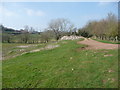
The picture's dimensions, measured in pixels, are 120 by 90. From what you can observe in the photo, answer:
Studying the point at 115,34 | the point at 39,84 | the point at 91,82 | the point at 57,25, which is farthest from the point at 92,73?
the point at 57,25

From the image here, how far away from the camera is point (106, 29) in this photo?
84.6 feet

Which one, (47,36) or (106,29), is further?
(47,36)

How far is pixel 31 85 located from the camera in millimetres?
4523

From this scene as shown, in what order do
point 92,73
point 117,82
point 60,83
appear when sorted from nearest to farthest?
point 117,82, point 60,83, point 92,73

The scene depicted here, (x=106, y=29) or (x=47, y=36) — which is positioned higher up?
(x=106, y=29)

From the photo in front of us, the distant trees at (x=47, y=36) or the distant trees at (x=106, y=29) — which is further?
the distant trees at (x=47, y=36)

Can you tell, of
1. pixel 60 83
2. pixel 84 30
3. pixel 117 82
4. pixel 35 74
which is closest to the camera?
pixel 117 82

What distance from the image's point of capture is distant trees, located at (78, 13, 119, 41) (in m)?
20.6

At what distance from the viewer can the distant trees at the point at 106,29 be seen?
2058 cm

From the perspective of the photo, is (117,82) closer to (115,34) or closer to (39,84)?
(39,84)

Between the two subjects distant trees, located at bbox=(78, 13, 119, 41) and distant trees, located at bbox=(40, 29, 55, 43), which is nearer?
distant trees, located at bbox=(78, 13, 119, 41)

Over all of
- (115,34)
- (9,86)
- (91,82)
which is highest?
(115,34)

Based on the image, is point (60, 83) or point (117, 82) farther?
point (60, 83)

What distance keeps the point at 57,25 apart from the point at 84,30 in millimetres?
9736
